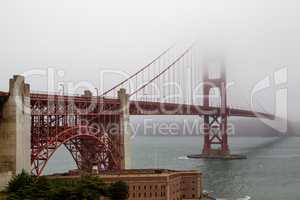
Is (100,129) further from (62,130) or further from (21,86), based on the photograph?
(21,86)

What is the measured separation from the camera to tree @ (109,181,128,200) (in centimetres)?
2847

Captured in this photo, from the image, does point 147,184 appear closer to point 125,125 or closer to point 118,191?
point 118,191

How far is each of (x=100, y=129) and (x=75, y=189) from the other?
42.6 feet

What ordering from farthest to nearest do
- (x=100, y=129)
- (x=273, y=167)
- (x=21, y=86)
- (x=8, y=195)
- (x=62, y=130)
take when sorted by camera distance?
(x=273, y=167), (x=100, y=129), (x=62, y=130), (x=21, y=86), (x=8, y=195)

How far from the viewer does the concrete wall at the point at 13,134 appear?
2681 cm

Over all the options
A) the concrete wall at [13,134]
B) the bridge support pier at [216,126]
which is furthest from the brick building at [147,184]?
the bridge support pier at [216,126]

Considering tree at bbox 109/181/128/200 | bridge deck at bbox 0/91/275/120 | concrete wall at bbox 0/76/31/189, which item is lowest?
tree at bbox 109/181/128/200

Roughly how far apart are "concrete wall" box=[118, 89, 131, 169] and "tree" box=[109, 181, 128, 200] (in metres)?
12.2

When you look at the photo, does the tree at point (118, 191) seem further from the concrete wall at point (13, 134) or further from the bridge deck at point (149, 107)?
the bridge deck at point (149, 107)

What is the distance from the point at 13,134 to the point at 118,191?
21.4ft

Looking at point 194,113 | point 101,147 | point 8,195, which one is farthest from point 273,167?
point 8,195

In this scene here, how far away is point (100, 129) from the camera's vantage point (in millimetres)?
38812

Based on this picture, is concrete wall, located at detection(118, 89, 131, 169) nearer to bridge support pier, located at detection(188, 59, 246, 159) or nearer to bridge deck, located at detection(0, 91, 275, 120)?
bridge deck, located at detection(0, 91, 275, 120)

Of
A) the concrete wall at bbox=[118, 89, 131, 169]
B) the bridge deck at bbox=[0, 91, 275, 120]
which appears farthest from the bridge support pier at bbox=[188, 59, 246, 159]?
the concrete wall at bbox=[118, 89, 131, 169]
